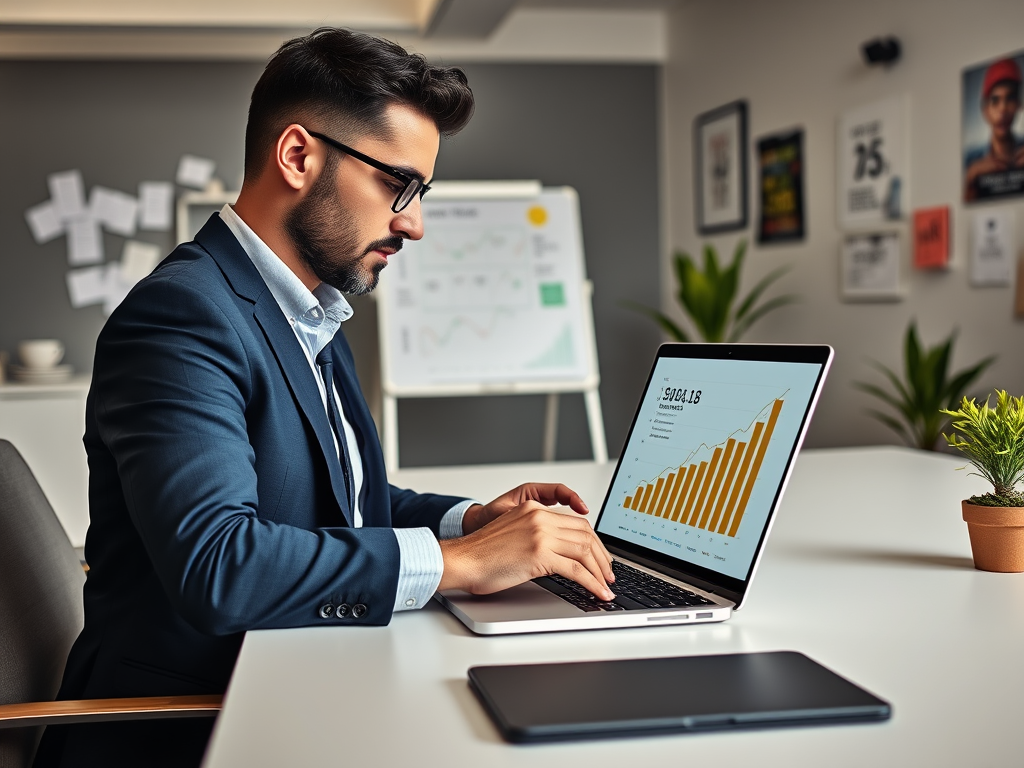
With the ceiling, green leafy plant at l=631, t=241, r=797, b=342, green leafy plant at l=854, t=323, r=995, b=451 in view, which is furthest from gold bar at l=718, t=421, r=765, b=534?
the ceiling

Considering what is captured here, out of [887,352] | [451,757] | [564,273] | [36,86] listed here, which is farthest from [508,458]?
[451,757]

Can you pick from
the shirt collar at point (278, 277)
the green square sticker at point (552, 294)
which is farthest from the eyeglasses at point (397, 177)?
the green square sticker at point (552, 294)

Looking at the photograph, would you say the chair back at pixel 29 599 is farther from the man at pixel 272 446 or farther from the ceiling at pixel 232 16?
the ceiling at pixel 232 16

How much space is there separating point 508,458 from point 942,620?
4328mm

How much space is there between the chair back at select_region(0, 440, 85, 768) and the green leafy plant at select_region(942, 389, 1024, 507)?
1.11 metres

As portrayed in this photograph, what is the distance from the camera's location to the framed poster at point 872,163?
366cm

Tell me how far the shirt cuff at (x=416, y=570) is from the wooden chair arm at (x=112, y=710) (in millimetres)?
199

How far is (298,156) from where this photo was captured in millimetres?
1229

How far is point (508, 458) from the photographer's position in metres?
5.30

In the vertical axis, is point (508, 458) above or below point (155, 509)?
below

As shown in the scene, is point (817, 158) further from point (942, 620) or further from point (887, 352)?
point (942, 620)

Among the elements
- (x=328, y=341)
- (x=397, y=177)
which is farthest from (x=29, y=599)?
(x=397, y=177)

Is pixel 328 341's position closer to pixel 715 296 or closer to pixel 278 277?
pixel 278 277

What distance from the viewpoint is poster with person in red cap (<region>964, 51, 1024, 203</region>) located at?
312 centimetres
